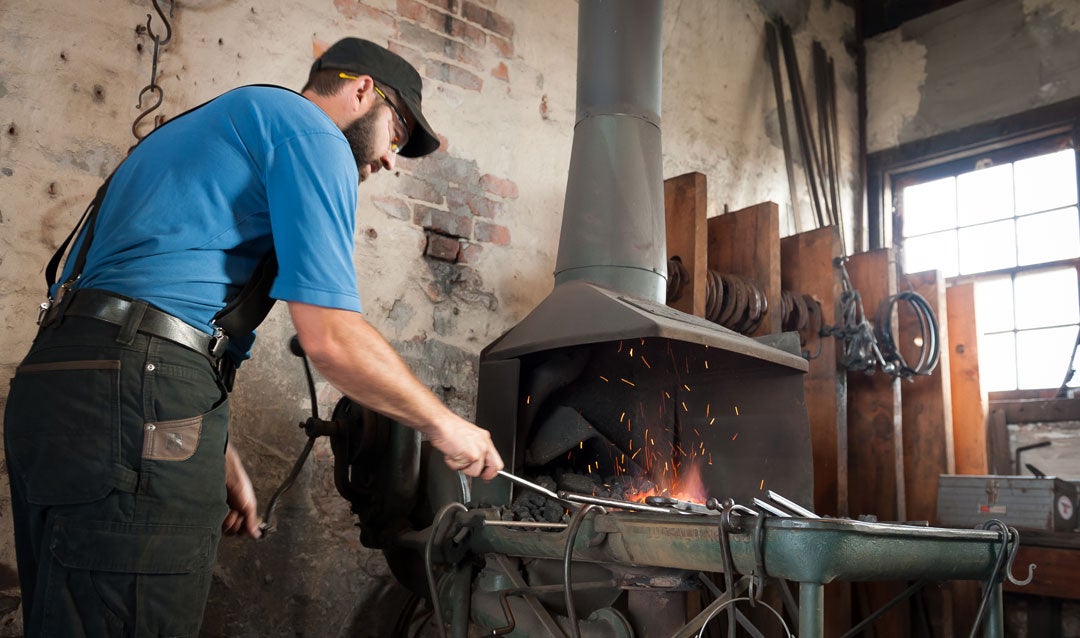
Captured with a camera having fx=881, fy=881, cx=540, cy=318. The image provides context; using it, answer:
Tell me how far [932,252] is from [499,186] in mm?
2712

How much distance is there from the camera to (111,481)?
4.35ft

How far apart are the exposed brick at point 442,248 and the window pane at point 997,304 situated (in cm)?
283

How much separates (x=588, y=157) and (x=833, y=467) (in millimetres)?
1598

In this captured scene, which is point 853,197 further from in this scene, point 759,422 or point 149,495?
point 149,495

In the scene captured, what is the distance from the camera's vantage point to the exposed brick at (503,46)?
10.9ft

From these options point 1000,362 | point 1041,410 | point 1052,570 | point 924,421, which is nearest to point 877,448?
point 924,421

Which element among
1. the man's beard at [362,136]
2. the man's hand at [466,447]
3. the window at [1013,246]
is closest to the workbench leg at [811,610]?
the man's hand at [466,447]

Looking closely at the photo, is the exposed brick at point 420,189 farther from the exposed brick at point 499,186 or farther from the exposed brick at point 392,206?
the exposed brick at point 499,186

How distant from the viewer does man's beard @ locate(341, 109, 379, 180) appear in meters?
1.79

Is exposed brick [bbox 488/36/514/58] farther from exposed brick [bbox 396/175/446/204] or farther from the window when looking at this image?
the window

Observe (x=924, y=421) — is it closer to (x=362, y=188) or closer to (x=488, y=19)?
(x=488, y=19)

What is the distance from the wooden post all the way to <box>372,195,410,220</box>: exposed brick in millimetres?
1351

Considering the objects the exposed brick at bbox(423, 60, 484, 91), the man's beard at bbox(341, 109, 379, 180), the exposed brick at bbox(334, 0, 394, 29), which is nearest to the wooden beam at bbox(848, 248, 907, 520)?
the exposed brick at bbox(423, 60, 484, 91)

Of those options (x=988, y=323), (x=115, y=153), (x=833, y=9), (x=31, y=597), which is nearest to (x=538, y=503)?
(x=31, y=597)
